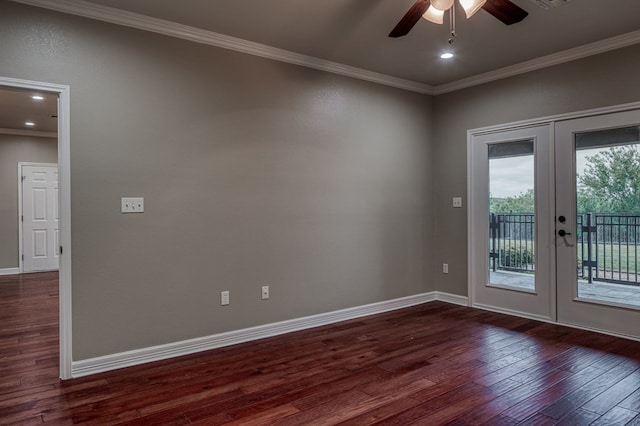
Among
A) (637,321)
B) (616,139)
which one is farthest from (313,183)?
(637,321)

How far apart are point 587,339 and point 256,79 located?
3.87 metres

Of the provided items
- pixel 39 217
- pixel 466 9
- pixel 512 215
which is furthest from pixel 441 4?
pixel 39 217

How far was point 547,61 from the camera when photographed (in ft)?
13.4

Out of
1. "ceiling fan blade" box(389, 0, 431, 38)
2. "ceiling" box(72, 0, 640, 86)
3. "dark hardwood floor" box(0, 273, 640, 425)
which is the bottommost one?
"dark hardwood floor" box(0, 273, 640, 425)

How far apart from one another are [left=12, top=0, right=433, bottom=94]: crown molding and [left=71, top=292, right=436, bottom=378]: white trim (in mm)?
2555

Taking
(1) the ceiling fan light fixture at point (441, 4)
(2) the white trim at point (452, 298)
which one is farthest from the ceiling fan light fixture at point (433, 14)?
(2) the white trim at point (452, 298)

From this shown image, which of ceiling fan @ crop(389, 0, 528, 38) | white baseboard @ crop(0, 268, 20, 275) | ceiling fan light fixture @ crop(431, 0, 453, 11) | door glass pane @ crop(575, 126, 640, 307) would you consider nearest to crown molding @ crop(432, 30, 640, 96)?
door glass pane @ crop(575, 126, 640, 307)

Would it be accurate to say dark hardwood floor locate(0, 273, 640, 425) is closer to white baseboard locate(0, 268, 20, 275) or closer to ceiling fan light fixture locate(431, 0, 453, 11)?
ceiling fan light fixture locate(431, 0, 453, 11)

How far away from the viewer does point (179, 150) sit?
3.35m

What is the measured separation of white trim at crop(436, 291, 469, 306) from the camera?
488cm

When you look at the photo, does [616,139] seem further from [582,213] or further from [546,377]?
[546,377]

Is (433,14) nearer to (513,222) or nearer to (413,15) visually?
(413,15)

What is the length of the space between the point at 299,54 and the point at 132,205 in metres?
2.13

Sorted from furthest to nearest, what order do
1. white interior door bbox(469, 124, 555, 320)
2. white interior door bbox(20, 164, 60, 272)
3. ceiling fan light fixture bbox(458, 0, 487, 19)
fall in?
white interior door bbox(20, 164, 60, 272)
white interior door bbox(469, 124, 555, 320)
ceiling fan light fixture bbox(458, 0, 487, 19)
